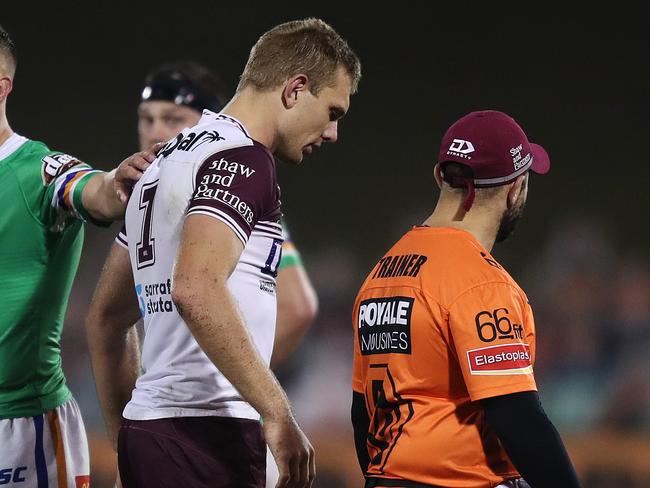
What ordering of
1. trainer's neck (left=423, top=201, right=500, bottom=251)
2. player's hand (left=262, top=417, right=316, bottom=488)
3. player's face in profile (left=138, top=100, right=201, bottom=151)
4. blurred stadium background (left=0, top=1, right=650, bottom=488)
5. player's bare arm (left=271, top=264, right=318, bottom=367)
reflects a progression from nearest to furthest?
player's hand (left=262, top=417, right=316, bottom=488) → trainer's neck (left=423, top=201, right=500, bottom=251) → player's bare arm (left=271, top=264, right=318, bottom=367) → player's face in profile (left=138, top=100, right=201, bottom=151) → blurred stadium background (left=0, top=1, right=650, bottom=488)

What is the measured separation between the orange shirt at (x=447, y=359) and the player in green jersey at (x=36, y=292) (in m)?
0.64

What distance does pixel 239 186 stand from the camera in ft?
5.10

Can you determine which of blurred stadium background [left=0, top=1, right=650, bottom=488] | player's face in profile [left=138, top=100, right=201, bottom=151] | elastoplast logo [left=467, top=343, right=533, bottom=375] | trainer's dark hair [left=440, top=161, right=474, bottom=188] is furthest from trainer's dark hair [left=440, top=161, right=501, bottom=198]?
blurred stadium background [left=0, top=1, right=650, bottom=488]

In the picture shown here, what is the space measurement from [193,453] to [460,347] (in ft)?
1.57

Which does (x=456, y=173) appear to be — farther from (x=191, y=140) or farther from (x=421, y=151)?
(x=421, y=151)

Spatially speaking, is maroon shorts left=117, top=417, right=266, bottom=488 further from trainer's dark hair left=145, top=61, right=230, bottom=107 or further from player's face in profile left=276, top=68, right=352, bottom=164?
trainer's dark hair left=145, top=61, right=230, bottom=107

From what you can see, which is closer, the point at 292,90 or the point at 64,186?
the point at 292,90

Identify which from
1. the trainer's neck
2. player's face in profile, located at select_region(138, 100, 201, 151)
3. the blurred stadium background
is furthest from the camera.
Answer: the blurred stadium background

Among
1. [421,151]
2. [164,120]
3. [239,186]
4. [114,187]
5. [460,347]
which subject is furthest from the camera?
[421,151]

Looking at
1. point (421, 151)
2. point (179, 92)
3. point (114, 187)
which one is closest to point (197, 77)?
point (179, 92)

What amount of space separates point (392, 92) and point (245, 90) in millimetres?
4147

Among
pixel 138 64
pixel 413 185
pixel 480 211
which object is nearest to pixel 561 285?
pixel 413 185

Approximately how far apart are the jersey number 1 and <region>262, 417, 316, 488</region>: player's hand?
15.4 inches

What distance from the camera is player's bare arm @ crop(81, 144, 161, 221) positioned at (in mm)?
1820
